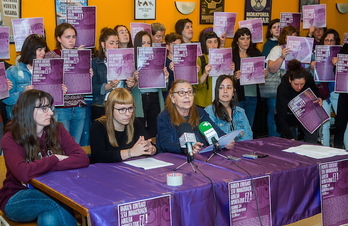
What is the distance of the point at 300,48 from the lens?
251 inches

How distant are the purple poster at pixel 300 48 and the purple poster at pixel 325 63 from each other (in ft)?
0.39

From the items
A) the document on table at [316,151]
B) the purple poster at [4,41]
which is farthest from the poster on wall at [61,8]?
the document on table at [316,151]

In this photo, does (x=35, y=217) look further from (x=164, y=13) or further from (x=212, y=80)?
(x=164, y=13)

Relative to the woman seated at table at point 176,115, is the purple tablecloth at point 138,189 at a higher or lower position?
lower

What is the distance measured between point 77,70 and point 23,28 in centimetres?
71

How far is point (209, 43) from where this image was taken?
243 inches

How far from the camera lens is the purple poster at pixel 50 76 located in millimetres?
4629

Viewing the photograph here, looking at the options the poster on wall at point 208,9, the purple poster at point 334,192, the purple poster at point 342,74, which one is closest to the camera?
the purple poster at point 334,192

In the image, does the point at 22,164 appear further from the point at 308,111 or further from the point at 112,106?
the point at 308,111

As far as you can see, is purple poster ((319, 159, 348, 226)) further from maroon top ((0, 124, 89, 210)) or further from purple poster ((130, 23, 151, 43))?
purple poster ((130, 23, 151, 43))

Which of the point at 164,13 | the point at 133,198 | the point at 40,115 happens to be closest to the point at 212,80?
the point at 164,13

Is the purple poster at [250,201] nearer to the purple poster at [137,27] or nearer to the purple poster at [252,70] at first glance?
the purple poster at [252,70]

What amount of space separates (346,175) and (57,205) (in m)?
2.09

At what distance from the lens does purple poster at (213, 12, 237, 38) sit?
21.8 ft
